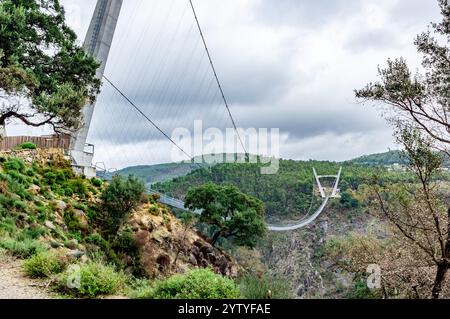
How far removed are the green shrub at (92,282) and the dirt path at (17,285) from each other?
8.6 inches

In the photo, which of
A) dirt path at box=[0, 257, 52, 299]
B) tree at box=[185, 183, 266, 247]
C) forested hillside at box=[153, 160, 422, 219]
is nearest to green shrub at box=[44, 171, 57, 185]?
dirt path at box=[0, 257, 52, 299]

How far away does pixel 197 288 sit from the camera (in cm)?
420

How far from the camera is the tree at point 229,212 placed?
2311 centimetres

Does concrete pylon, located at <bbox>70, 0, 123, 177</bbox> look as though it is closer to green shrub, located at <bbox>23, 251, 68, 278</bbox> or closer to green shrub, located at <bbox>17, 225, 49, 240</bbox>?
green shrub, located at <bbox>17, 225, 49, 240</bbox>

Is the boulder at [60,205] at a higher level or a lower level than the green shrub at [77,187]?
lower

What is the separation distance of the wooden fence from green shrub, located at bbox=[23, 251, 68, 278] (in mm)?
11911

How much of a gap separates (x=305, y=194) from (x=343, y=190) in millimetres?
4120

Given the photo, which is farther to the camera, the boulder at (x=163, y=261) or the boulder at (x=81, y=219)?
the boulder at (x=163, y=261)

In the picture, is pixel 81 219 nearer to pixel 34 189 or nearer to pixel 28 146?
pixel 34 189

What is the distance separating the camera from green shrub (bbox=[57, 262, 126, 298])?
466 centimetres

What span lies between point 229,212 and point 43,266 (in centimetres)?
1923

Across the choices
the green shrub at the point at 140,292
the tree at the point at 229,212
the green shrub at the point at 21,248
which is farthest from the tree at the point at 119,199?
the green shrub at the point at 140,292

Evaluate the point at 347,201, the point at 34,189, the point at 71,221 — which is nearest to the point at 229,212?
the point at 71,221

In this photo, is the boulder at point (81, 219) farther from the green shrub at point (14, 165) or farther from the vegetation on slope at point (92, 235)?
the green shrub at point (14, 165)
